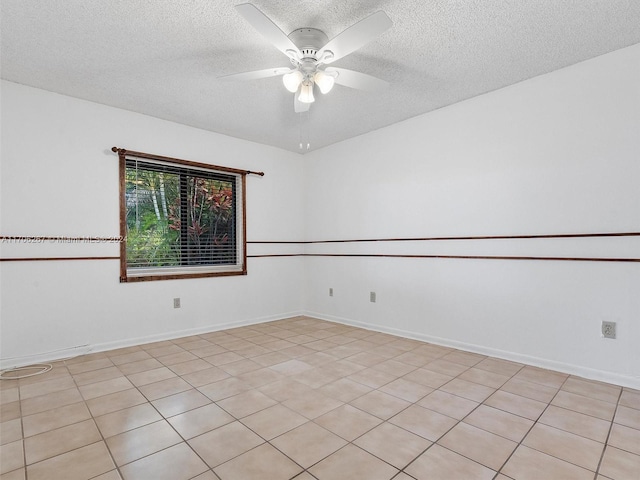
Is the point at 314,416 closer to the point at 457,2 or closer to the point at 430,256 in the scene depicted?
the point at 430,256

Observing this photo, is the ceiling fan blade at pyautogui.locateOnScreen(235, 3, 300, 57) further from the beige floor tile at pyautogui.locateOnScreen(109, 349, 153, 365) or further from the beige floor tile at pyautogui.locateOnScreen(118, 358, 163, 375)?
the beige floor tile at pyautogui.locateOnScreen(109, 349, 153, 365)

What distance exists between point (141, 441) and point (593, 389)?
2817mm

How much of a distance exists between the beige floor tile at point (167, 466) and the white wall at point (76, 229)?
2.10 meters

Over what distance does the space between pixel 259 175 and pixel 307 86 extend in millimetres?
2168

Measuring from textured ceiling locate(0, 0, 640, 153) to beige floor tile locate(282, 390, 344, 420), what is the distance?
2358 millimetres

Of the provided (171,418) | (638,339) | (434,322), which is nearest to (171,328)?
(171,418)

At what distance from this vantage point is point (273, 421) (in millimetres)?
1900

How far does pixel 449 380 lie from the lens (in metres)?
2.48

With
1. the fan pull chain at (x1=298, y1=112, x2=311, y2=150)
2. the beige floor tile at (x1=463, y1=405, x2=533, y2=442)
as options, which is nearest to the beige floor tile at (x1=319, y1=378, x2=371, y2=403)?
the beige floor tile at (x1=463, y1=405, x2=533, y2=442)

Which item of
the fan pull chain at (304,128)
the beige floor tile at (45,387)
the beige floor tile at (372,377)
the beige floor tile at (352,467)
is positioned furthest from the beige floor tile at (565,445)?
the fan pull chain at (304,128)

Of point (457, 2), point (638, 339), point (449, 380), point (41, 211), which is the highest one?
point (457, 2)

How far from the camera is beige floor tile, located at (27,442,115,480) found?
145 centimetres

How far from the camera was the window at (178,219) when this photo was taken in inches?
138

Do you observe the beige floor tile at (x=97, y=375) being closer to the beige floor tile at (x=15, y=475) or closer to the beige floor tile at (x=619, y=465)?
the beige floor tile at (x=15, y=475)
